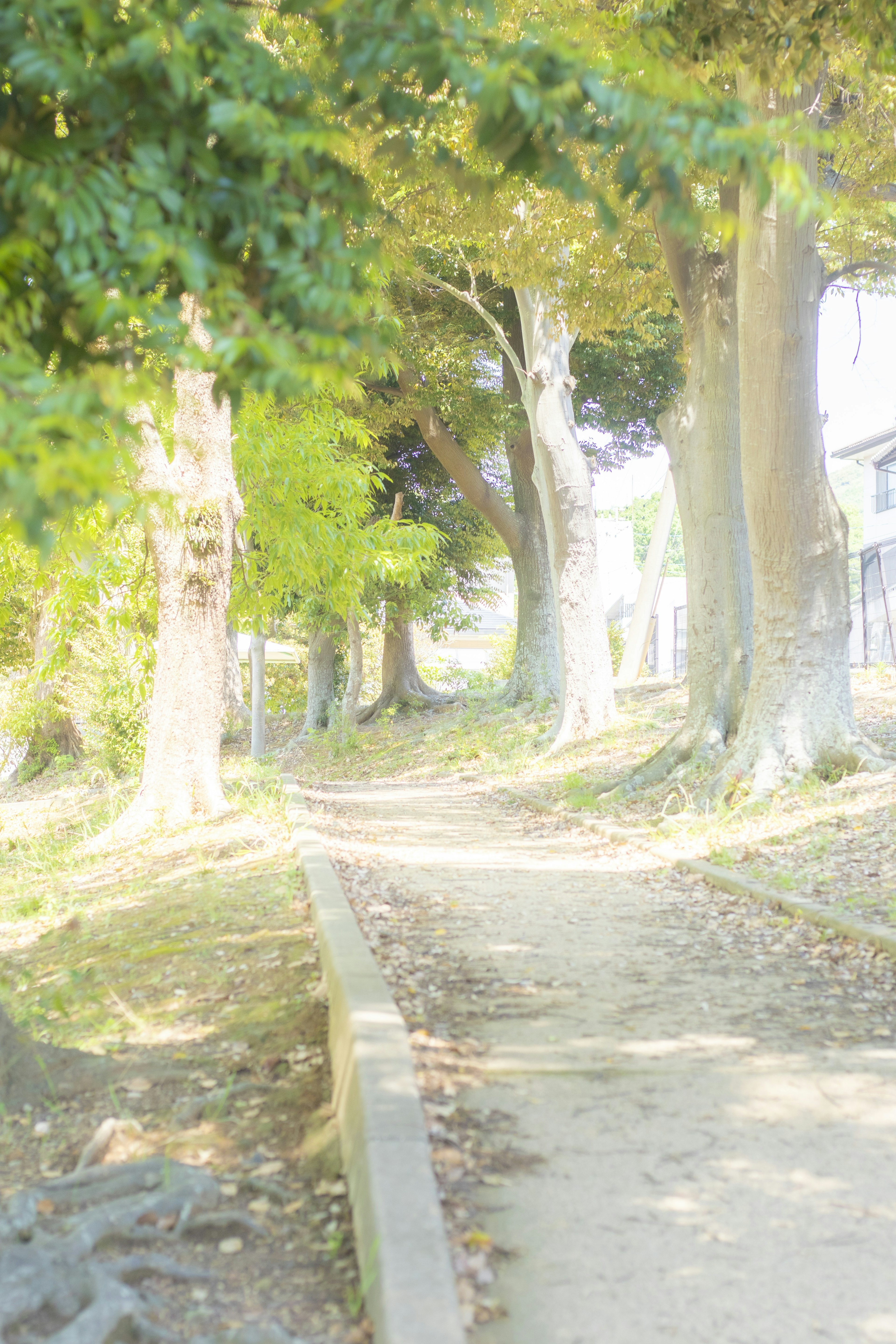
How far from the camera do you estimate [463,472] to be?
18.2 m

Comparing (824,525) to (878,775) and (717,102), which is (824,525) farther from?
(717,102)

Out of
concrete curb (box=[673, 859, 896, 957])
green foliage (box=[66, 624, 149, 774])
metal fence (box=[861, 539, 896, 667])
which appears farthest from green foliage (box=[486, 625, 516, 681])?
concrete curb (box=[673, 859, 896, 957])

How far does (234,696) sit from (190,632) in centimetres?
1768

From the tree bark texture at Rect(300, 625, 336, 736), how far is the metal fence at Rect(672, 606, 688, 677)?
9.58 metres

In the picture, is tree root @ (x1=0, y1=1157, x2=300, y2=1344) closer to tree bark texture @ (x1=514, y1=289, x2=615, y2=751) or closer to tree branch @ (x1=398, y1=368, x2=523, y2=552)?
tree bark texture @ (x1=514, y1=289, x2=615, y2=751)

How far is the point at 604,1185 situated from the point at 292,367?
239 centimetres

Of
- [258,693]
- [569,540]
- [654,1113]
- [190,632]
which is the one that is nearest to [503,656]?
[258,693]

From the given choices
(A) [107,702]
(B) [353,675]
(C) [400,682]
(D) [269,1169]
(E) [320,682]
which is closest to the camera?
(D) [269,1169]

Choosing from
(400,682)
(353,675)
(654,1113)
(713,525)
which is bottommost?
(654,1113)

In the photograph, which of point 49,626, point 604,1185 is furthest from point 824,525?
point 49,626

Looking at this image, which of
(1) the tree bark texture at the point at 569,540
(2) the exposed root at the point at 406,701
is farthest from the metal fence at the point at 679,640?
(1) the tree bark texture at the point at 569,540

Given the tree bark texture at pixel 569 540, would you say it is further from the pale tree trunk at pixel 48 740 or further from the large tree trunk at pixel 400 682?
the pale tree trunk at pixel 48 740

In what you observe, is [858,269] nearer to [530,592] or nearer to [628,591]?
[530,592]

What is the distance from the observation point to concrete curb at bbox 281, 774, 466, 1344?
2.23 m
